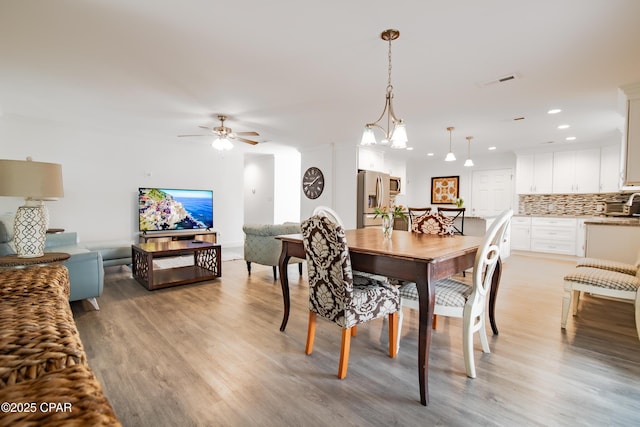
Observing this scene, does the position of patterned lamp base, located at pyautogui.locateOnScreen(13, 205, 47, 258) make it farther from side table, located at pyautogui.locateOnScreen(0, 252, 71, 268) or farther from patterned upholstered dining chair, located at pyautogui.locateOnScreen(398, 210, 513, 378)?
patterned upholstered dining chair, located at pyautogui.locateOnScreen(398, 210, 513, 378)

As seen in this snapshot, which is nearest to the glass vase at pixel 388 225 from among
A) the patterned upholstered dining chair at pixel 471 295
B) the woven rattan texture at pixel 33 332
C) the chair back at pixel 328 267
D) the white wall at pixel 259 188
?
the patterned upholstered dining chair at pixel 471 295

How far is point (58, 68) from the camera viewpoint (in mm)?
2836

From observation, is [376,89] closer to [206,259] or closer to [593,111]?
[593,111]

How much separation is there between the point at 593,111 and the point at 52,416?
18.3 ft

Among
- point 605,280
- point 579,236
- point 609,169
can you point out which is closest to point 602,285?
point 605,280

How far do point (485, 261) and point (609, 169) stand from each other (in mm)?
6013

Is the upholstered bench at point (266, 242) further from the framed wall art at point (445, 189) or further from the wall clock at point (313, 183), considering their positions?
the framed wall art at point (445, 189)

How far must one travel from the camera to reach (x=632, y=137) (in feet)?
10.1

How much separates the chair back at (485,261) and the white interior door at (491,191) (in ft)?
18.7

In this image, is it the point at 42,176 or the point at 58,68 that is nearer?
the point at 42,176

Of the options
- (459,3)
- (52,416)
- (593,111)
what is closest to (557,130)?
(593,111)

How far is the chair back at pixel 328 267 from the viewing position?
1805mm

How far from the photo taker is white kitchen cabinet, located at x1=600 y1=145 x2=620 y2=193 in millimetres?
5676

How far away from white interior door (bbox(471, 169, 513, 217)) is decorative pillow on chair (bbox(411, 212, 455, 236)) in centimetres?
498
